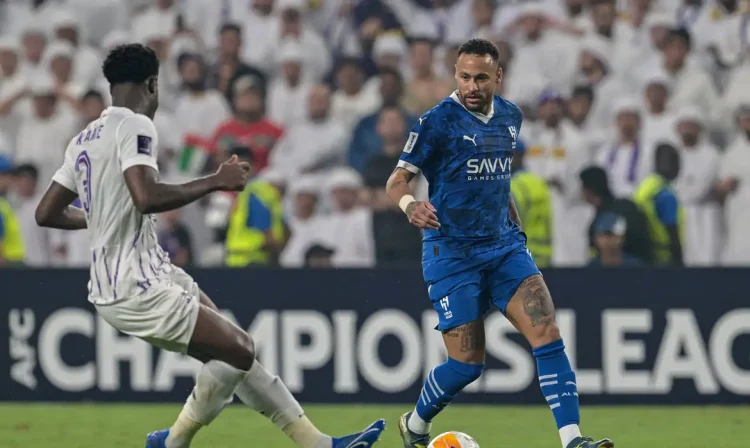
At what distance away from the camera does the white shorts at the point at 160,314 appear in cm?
629

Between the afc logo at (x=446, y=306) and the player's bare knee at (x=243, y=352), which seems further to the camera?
the afc logo at (x=446, y=306)

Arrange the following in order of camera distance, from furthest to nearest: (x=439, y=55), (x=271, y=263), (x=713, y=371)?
(x=439, y=55), (x=271, y=263), (x=713, y=371)

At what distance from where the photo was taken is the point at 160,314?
6297 mm

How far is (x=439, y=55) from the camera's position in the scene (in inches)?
554

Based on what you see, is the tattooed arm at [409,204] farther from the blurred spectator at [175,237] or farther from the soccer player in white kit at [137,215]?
the blurred spectator at [175,237]

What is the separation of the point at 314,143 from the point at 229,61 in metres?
1.54

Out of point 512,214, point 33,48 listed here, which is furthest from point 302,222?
point 512,214

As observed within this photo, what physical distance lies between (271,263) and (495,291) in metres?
5.27

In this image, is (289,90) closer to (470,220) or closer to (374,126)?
(374,126)

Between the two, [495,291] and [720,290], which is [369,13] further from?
[495,291]

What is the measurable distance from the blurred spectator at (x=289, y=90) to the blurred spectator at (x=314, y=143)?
34 centimetres

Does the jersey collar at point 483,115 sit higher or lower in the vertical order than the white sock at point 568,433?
higher

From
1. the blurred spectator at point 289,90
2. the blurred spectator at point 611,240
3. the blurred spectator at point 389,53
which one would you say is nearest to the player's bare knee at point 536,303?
the blurred spectator at point 611,240

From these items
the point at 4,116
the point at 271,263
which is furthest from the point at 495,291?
the point at 4,116
